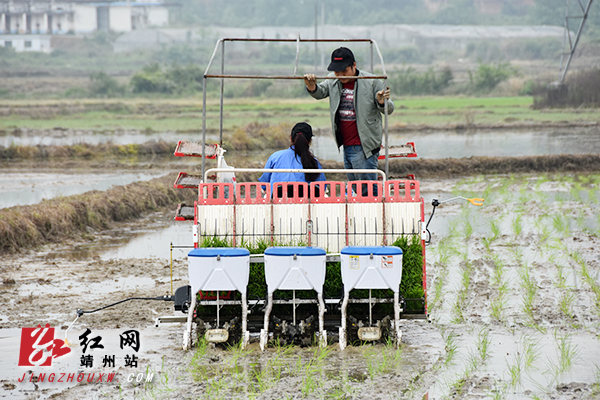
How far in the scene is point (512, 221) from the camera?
11.0 metres

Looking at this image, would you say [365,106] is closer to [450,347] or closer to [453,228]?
[450,347]

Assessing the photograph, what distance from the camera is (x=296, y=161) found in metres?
6.31

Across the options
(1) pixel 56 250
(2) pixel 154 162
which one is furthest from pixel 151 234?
(2) pixel 154 162

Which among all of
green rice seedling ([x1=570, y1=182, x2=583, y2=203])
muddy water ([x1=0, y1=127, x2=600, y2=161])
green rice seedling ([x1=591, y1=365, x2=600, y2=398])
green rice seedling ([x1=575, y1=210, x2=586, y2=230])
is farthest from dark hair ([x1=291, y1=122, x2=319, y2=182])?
muddy water ([x1=0, y1=127, x2=600, y2=161])

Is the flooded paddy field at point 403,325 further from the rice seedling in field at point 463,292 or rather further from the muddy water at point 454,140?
the muddy water at point 454,140

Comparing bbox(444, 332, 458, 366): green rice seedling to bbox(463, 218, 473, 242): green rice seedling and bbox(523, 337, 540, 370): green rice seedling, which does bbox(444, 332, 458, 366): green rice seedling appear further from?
bbox(463, 218, 473, 242): green rice seedling

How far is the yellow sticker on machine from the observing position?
17.0 ft

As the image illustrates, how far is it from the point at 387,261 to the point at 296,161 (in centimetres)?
154

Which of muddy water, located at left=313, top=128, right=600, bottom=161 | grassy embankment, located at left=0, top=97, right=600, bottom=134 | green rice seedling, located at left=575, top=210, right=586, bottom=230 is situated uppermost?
grassy embankment, located at left=0, top=97, right=600, bottom=134

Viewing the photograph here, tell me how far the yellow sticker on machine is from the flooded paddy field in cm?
69

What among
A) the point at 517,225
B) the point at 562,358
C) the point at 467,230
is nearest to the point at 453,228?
the point at 467,230

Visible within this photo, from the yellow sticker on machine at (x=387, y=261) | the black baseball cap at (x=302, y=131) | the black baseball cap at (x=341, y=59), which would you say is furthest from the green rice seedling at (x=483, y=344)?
the black baseball cap at (x=341, y=59)

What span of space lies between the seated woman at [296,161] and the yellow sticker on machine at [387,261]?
1225 mm

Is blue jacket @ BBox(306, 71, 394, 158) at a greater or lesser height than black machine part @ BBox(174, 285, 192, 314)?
greater
